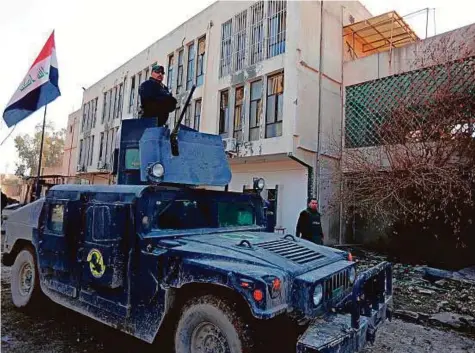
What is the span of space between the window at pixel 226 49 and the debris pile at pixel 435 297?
9212 mm

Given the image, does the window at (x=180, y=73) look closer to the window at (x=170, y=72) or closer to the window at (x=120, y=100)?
the window at (x=170, y=72)

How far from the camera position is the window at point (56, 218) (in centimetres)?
420

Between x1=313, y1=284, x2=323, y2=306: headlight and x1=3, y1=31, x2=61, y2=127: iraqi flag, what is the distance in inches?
214

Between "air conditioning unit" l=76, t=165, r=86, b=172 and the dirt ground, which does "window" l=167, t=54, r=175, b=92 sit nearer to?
"air conditioning unit" l=76, t=165, r=86, b=172

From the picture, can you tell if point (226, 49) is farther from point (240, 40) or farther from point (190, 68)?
point (190, 68)

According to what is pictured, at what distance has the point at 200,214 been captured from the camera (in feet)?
13.0

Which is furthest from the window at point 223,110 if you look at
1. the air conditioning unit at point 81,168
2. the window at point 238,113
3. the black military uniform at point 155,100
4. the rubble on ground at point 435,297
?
the air conditioning unit at point 81,168

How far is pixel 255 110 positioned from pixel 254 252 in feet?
34.0

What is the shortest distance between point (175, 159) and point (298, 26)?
9.26 metres

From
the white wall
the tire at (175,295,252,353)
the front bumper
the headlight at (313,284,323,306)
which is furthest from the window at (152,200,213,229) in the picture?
the white wall

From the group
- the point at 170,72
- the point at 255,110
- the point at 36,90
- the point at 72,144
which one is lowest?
the point at 36,90

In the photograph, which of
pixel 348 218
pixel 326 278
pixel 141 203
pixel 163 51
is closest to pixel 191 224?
pixel 141 203

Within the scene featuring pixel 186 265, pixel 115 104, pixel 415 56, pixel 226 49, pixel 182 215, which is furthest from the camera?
pixel 115 104

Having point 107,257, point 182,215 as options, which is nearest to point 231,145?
point 182,215
